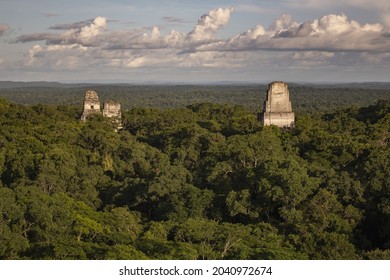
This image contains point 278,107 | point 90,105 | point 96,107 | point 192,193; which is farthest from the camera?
point 96,107

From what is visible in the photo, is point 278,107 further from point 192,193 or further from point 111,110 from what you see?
point 192,193

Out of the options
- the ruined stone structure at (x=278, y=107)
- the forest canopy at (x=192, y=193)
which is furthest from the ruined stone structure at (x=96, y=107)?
the ruined stone structure at (x=278, y=107)

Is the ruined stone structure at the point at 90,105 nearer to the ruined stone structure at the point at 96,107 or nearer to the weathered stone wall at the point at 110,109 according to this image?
the ruined stone structure at the point at 96,107

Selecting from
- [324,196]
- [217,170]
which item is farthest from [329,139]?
[324,196]

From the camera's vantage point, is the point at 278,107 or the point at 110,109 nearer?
the point at 278,107

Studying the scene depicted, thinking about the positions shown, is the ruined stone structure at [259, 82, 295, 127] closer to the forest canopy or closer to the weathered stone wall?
the forest canopy

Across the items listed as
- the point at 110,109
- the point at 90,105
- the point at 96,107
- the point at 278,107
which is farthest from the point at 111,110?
the point at 278,107
